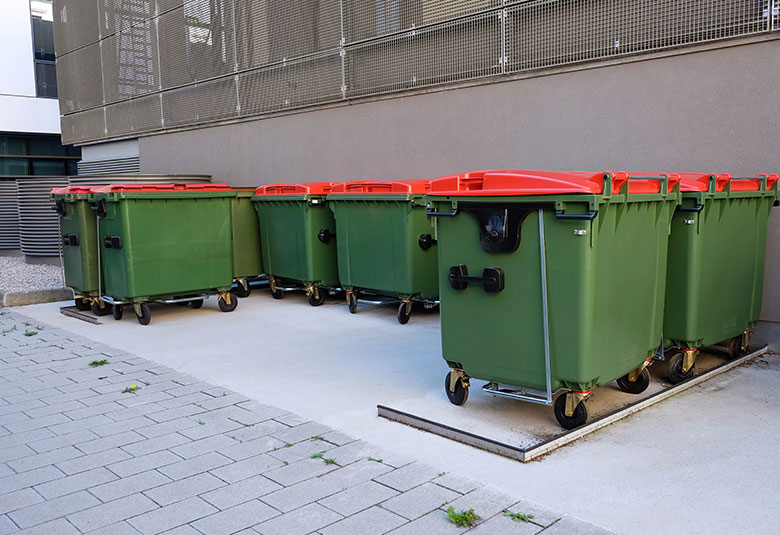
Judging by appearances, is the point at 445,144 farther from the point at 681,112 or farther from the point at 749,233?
Answer: the point at 749,233

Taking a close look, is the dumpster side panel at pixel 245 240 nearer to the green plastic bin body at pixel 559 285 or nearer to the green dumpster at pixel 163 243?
the green dumpster at pixel 163 243

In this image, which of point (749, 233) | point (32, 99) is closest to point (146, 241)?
point (749, 233)

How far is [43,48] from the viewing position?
2055 centimetres

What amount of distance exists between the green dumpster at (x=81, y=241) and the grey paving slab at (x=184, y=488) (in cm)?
508

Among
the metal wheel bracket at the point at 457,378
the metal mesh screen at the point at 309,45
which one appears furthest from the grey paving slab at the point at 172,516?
the metal mesh screen at the point at 309,45

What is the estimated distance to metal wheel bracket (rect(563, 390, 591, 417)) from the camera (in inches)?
153

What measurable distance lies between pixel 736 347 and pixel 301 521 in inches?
161

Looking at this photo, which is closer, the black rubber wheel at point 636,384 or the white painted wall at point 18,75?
the black rubber wheel at point 636,384

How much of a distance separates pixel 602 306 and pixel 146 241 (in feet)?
17.3

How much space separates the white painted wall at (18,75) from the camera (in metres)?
19.7

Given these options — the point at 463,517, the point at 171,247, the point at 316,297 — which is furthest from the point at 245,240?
the point at 463,517

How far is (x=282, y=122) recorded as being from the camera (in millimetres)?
10938

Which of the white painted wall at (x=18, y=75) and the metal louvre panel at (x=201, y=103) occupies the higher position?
the white painted wall at (x=18, y=75)

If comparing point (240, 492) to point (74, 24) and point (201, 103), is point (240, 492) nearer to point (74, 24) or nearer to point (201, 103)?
point (201, 103)
